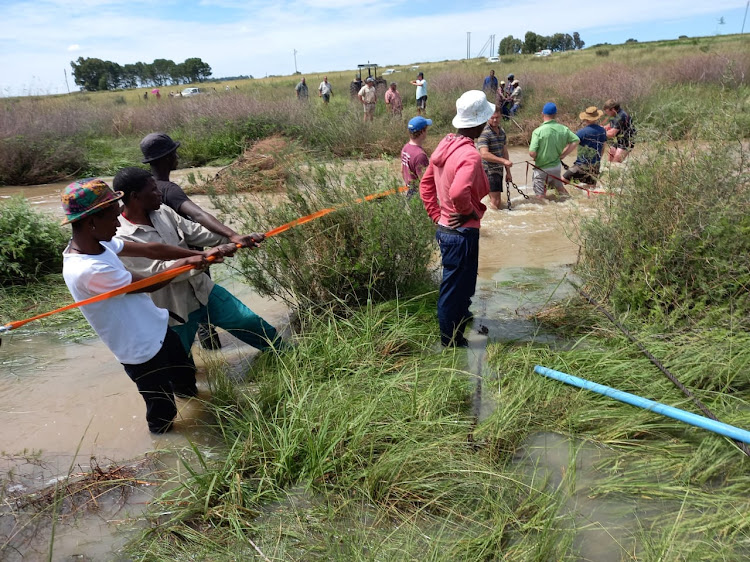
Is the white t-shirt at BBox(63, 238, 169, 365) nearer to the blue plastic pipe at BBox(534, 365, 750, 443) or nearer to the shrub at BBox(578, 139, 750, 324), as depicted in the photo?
the blue plastic pipe at BBox(534, 365, 750, 443)

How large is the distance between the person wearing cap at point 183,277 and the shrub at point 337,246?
52cm

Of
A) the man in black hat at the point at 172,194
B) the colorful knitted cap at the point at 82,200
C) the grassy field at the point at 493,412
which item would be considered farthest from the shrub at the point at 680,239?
the colorful knitted cap at the point at 82,200

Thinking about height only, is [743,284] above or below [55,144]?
below

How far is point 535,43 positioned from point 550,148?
81.5 meters

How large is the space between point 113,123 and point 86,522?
60.0 feet

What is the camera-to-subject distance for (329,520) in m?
2.42

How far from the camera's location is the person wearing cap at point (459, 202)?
138 inches

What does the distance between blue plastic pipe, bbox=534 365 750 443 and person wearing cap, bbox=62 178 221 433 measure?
93.1 inches

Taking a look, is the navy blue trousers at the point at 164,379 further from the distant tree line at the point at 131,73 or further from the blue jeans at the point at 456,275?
the distant tree line at the point at 131,73

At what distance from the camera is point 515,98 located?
16656 mm

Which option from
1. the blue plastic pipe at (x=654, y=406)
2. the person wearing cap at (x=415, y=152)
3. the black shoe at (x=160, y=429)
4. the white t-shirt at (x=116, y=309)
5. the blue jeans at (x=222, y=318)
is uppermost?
the person wearing cap at (x=415, y=152)

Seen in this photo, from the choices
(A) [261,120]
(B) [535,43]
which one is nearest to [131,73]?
(B) [535,43]

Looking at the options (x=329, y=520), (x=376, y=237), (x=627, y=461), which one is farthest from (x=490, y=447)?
(x=376, y=237)

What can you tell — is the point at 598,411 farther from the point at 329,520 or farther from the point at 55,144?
the point at 55,144
